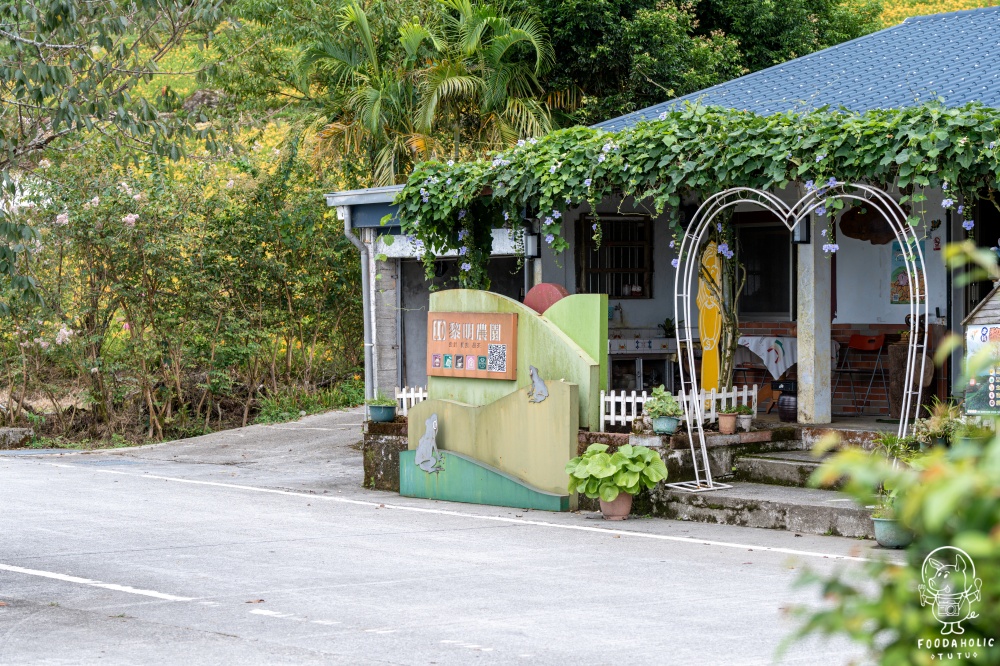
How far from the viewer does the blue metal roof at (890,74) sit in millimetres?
12250

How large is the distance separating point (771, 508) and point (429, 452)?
3.86 m

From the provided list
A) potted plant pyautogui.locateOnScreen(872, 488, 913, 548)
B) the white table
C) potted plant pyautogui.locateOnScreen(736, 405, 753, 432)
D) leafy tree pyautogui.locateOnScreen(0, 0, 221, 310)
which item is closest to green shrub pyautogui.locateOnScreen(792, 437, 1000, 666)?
potted plant pyautogui.locateOnScreen(872, 488, 913, 548)

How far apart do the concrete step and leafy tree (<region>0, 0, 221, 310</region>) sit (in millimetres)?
5204

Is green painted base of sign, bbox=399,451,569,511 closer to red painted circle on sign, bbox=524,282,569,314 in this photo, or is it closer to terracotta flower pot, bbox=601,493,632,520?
terracotta flower pot, bbox=601,493,632,520

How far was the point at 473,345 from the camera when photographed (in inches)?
511

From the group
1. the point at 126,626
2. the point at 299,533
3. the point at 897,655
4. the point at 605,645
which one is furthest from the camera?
the point at 299,533

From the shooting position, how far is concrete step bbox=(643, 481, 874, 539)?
10094mm

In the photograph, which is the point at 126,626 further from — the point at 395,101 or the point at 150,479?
the point at 395,101

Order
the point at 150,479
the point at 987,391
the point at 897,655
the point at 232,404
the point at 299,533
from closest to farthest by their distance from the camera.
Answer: the point at 897,655, the point at 987,391, the point at 299,533, the point at 150,479, the point at 232,404

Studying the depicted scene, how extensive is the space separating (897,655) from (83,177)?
1937cm

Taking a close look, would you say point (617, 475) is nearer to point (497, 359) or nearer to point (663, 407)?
point (663, 407)

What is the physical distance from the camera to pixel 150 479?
15047mm

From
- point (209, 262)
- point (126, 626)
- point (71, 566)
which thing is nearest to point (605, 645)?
point (126, 626)

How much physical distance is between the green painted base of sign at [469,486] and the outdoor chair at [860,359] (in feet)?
14.6
